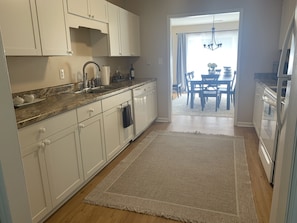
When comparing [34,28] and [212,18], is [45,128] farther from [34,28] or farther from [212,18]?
[212,18]

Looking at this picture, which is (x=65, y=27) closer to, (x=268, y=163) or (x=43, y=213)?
(x=43, y=213)

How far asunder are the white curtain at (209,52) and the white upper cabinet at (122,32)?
449 cm

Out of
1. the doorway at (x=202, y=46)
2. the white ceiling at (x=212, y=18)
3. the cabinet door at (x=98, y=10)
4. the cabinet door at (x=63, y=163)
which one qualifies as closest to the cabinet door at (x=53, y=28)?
the cabinet door at (x=98, y=10)

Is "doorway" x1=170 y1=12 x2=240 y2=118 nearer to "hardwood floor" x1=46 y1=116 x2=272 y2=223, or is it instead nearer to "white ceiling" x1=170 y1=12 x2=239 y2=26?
"white ceiling" x1=170 y1=12 x2=239 y2=26

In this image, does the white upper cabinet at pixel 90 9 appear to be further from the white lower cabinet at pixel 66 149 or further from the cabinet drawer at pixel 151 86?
the cabinet drawer at pixel 151 86

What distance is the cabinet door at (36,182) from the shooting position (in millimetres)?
1576

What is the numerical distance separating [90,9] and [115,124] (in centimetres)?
145

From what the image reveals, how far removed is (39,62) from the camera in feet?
7.82

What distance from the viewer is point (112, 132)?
2.82 meters

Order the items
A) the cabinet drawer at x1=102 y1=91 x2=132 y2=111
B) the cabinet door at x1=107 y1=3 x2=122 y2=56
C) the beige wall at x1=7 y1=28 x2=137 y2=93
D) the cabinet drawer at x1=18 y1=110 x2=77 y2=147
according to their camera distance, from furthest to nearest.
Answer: the cabinet door at x1=107 y1=3 x2=122 y2=56 → the cabinet drawer at x1=102 y1=91 x2=132 y2=111 → the beige wall at x1=7 y1=28 x2=137 y2=93 → the cabinet drawer at x1=18 y1=110 x2=77 y2=147

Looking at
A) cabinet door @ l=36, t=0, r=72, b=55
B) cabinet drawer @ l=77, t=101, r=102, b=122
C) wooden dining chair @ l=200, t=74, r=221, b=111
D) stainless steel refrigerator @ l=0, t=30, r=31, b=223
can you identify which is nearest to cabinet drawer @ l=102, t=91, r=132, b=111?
cabinet drawer @ l=77, t=101, r=102, b=122

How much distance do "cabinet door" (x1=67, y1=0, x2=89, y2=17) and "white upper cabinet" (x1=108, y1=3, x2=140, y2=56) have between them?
2.00 feet

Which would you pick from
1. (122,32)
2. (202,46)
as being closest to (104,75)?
(122,32)

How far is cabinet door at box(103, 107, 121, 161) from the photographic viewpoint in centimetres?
266
